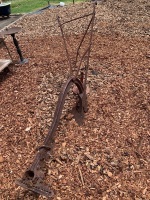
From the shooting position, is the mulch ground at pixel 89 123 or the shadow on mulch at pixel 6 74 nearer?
the mulch ground at pixel 89 123

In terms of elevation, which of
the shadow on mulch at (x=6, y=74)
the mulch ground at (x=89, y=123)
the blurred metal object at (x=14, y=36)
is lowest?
the mulch ground at (x=89, y=123)

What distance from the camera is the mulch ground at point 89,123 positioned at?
101 inches

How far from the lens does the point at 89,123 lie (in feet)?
10.7

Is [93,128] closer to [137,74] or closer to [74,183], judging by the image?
[74,183]

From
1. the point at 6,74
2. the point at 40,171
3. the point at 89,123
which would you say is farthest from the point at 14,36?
the point at 40,171

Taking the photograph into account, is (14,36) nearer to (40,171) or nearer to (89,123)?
(89,123)

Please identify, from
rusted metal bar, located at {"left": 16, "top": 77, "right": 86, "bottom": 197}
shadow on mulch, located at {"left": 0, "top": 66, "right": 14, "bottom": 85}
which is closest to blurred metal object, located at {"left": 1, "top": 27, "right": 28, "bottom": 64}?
shadow on mulch, located at {"left": 0, "top": 66, "right": 14, "bottom": 85}

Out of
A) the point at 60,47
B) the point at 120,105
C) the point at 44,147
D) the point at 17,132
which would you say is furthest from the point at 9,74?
the point at 44,147

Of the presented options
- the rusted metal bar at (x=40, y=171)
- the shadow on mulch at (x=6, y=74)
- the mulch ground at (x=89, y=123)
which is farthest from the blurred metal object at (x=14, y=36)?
the rusted metal bar at (x=40, y=171)

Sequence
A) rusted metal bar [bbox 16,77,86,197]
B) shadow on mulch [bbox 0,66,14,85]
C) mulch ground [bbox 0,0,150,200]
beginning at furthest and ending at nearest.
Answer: shadow on mulch [bbox 0,66,14,85], mulch ground [bbox 0,0,150,200], rusted metal bar [bbox 16,77,86,197]

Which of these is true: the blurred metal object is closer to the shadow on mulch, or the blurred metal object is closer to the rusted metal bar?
the shadow on mulch

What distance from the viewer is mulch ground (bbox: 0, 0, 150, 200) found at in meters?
2.56

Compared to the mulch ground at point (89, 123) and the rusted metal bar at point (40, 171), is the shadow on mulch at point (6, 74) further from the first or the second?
the rusted metal bar at point (40, 171)

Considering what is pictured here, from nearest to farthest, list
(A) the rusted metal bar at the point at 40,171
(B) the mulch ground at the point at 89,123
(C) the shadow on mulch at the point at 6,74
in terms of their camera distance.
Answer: (A) the rusted metal bar at the point at 40,171
(B) the mulch ground at the point at 89,123
(C) the shadow on mulch at the point at 6,74
